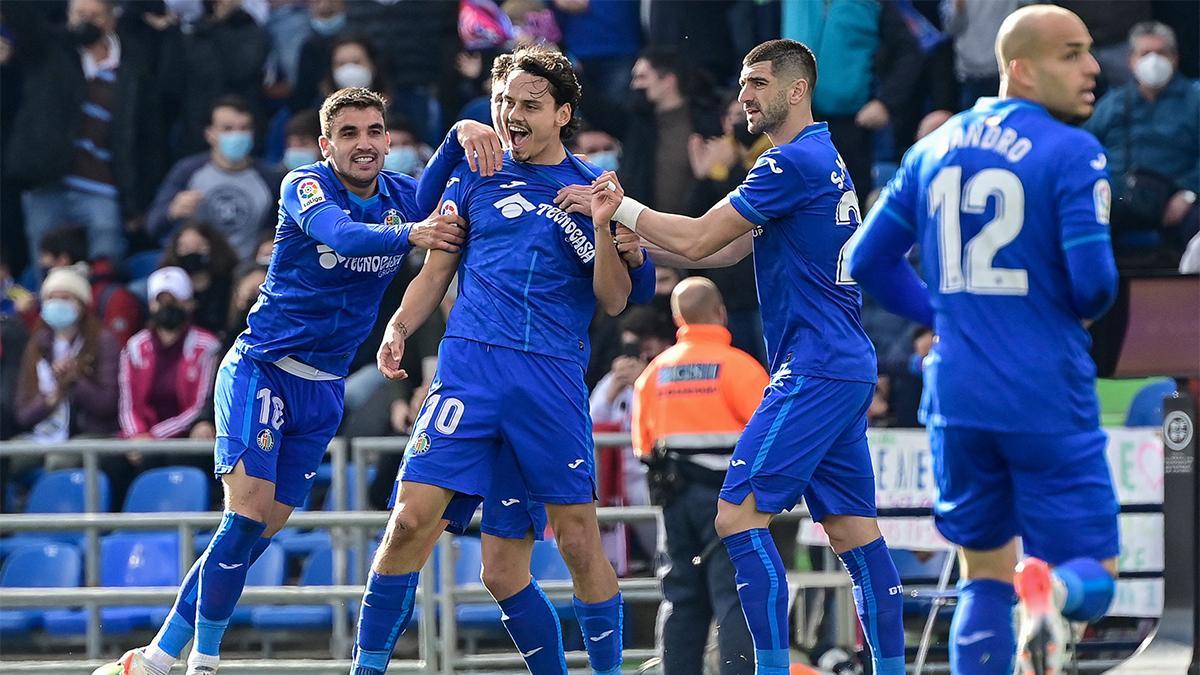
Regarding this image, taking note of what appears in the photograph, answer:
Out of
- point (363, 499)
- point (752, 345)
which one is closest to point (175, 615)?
point (363, 499)

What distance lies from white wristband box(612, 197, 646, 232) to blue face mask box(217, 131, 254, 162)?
6924 mm

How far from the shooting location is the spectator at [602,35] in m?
13.5

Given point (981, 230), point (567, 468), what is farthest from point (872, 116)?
point (981, 230)

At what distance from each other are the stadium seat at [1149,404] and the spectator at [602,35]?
456 cm

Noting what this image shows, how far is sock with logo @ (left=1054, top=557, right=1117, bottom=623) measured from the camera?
17.9ft

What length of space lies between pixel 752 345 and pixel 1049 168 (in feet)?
20.2

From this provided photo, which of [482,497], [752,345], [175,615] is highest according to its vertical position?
[752,345]

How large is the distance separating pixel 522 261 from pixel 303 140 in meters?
6.29

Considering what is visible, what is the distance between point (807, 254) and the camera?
7246 mm

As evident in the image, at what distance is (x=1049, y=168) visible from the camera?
561cm

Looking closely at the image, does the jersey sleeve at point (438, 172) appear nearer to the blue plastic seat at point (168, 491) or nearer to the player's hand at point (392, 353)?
the player's hand at point (392, 353)

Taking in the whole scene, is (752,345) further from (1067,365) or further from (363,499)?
(1067,365)

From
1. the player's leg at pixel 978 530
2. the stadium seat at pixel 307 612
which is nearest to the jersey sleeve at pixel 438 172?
the player's leg at pixel 978 530

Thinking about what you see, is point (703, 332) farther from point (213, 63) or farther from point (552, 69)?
point (213, 63)
